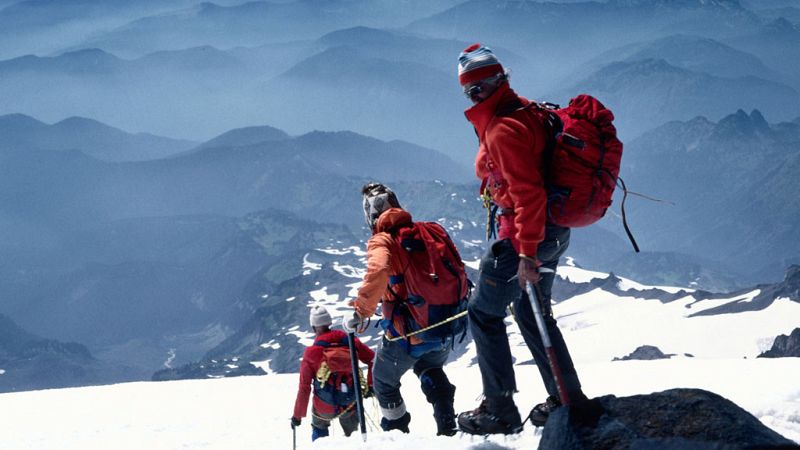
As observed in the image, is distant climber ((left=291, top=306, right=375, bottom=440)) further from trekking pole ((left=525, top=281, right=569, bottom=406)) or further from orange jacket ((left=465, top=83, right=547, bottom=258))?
orange jacket ((left=465, top=83, right=547, bottom=258))

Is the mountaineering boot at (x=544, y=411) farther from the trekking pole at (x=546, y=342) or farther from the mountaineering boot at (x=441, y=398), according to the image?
the mountaineering boot at (x=441, y=398)

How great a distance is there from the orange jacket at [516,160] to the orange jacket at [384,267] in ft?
5.18

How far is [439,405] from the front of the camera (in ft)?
29.1

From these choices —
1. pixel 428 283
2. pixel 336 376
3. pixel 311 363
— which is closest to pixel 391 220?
pixel 428 283

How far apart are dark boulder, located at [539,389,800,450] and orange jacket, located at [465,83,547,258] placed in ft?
4.60

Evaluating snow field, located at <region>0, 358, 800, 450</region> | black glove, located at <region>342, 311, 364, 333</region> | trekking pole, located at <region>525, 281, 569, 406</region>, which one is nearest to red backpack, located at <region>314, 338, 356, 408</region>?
snow field, located at <region>0, 358, 800, 450</region>

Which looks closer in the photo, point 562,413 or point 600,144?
point 562,413

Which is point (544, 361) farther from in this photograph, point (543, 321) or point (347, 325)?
point (347, 325)

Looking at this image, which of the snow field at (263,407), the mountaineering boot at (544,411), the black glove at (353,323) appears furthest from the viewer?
the snow field at (263,407)

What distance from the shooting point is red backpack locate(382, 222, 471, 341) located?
8.14 meters

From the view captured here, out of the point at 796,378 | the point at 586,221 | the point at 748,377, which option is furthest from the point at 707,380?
the point at 586,221

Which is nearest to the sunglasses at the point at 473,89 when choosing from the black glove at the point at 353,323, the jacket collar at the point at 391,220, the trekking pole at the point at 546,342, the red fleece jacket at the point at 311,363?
the trekking pole at the point at 546,342

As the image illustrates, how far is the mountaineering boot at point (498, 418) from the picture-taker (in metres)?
6.92

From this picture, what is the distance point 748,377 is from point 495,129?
6.19 metres
